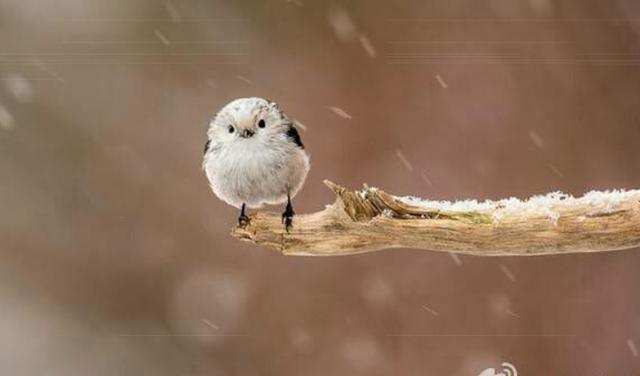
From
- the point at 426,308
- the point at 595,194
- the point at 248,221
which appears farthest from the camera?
the point at 426,308

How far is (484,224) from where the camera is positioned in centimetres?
132

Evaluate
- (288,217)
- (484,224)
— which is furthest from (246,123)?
(484,224)

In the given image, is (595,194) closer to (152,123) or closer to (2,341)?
(152,123)

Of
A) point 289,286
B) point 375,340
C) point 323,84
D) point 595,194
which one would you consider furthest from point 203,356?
point 595,194

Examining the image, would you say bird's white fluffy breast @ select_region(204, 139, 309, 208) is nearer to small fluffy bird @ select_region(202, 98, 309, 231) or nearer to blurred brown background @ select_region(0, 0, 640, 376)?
small fluffy bird @ select_region(202, 98, 309, 231)

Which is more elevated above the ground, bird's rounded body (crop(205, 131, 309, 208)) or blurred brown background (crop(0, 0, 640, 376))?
blurred brown background (crop(0, 0, 640, 376))

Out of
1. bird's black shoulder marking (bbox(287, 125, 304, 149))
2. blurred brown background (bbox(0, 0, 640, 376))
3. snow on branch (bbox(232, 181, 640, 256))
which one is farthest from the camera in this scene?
blurred brown background (bbox(0, 0, 640, 376))

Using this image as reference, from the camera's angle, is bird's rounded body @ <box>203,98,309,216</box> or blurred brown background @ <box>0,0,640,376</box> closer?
bird's rounded body @ <box>203,98,309,216</box>

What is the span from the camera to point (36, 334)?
7.00 ft

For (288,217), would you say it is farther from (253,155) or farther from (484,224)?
(484,224)

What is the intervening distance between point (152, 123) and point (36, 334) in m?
0.63

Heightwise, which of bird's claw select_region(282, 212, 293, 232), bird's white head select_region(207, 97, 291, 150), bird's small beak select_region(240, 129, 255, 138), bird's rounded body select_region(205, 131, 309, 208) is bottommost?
bird's claw select_region(282, 212, 293, 232)

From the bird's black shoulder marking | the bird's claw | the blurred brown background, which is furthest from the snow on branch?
the blurred brown background

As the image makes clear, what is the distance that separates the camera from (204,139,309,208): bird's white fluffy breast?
53.7 inches
